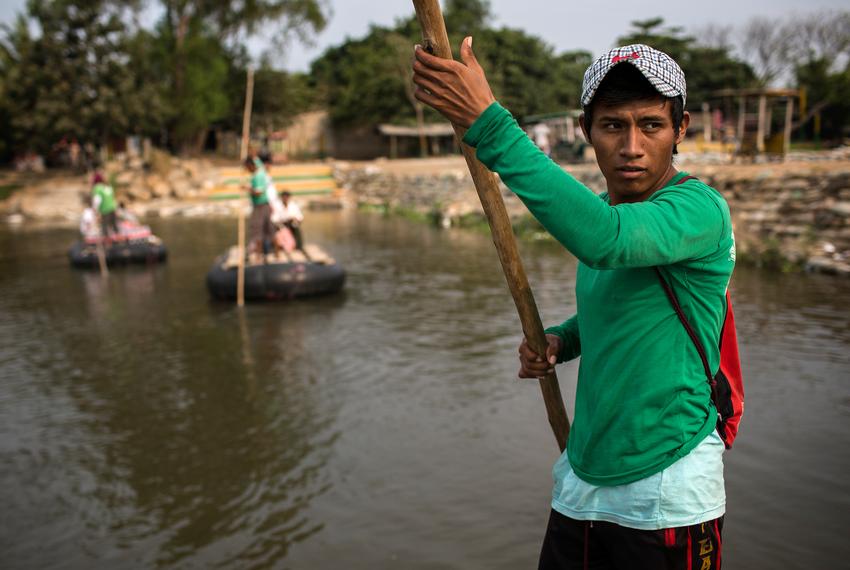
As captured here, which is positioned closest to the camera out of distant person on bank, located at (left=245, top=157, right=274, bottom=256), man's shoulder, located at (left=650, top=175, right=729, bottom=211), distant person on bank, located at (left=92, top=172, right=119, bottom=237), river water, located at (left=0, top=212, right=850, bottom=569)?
man's shoulder, located at (left=650, top=175, right=729, bottom=211)

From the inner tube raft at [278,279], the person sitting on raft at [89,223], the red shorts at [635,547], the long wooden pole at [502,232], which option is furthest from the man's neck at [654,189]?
the person sitting on raft at [89,223]

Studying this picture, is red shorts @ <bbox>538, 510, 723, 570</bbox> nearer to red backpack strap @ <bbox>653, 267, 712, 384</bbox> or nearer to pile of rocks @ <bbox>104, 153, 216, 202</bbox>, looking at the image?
red backpack strap @ <bbox>653, 267, 712, 384</bbox>

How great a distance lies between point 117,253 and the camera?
48.5 ft

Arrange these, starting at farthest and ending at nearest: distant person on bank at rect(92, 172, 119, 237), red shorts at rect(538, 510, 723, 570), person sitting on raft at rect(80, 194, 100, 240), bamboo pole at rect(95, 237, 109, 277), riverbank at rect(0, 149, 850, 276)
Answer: person sitting on raft at rect(80, 194, 100, 240), distant person on bank at rect(92, 172, 119, 237), bamboo pole at rect(95, 237, 109, 277), riverbank at rect(0, 149, 850, 276), red shorts at rect(538, 510, 723, 570)

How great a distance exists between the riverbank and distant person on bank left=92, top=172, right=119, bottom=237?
27.7 feet

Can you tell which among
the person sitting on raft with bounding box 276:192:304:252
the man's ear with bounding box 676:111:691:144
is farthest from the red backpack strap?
the person sitting on raft with bounding box 276:192:304:252

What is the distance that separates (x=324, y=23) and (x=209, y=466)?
122 ft

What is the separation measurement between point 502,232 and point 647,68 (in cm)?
52

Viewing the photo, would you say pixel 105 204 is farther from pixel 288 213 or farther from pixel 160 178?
pixel 160 178

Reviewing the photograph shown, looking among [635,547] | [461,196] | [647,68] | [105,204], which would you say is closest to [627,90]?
[647,68]

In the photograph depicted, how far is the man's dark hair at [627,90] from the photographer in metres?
1.69

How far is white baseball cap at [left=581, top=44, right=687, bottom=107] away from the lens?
5.40ft

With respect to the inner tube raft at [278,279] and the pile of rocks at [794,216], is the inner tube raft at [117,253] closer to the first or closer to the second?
the inner tube raft at [278,279]

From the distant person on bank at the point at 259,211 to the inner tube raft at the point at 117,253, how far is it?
441 cm
